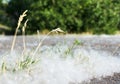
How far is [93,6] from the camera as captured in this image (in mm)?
29109

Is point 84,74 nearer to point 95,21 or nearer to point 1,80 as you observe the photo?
point 1,80

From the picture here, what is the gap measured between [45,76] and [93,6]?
2174 cm

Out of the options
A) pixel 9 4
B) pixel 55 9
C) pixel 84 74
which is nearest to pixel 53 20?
pixel 55 9

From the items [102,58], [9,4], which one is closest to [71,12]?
[9,4]

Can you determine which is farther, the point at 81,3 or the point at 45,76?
the point at 81,3

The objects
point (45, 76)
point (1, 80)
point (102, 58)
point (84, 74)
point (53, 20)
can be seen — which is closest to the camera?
point (1, 80)

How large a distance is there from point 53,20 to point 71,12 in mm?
1179

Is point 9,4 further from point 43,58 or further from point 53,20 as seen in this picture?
point 43,58

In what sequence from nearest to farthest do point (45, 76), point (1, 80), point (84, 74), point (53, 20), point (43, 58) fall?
point (1, 80)
point (45, 76)
point (84, 74)
point (43, 58)
point (53, 20)

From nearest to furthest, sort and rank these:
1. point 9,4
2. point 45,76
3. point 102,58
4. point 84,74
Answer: point 45,76 → point 84,74 → point 102,58 → point 9,4

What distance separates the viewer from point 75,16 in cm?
2941

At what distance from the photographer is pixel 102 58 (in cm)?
1009

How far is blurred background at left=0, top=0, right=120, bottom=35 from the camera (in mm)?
29000

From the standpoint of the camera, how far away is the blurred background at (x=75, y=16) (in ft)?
95.1
